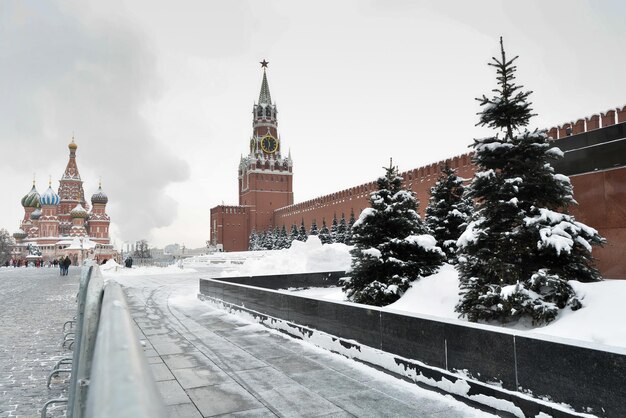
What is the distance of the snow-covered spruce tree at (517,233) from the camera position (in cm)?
697

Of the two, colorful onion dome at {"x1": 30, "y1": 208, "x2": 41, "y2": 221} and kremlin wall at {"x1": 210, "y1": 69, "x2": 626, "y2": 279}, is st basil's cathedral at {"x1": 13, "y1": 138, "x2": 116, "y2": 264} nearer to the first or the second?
colorful onion dome at {"x1": 30, "y1": 208, "x2": 41, "y2": 221}

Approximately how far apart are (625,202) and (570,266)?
10.7 feet

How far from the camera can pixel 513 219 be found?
25.7ft

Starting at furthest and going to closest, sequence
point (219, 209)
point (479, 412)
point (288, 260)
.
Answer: point (219, 209)
point (288, 260)
point (479, 412)

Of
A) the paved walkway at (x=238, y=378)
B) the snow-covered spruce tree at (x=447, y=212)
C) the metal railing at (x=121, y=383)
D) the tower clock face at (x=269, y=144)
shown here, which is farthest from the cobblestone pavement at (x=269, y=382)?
the tower clock face at (x=269, y=144)

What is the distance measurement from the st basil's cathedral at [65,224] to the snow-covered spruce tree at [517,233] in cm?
8252

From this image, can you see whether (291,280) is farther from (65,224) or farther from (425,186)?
(65,224)

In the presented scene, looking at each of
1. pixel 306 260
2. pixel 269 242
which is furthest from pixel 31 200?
pixel 306 260

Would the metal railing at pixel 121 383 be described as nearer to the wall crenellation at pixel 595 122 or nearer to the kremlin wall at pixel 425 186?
the kremlin wall at pixel 425 186

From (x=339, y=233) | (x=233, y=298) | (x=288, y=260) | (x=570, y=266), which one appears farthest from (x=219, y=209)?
(x=570, y=266)

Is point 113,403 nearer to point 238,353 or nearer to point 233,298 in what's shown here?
point 238,353

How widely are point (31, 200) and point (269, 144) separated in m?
→ 51.5

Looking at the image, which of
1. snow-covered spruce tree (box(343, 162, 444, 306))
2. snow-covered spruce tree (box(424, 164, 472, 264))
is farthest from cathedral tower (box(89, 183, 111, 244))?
snow-covered spruce tree (box(343, 162, 444, 306))

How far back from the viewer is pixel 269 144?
106 meters
